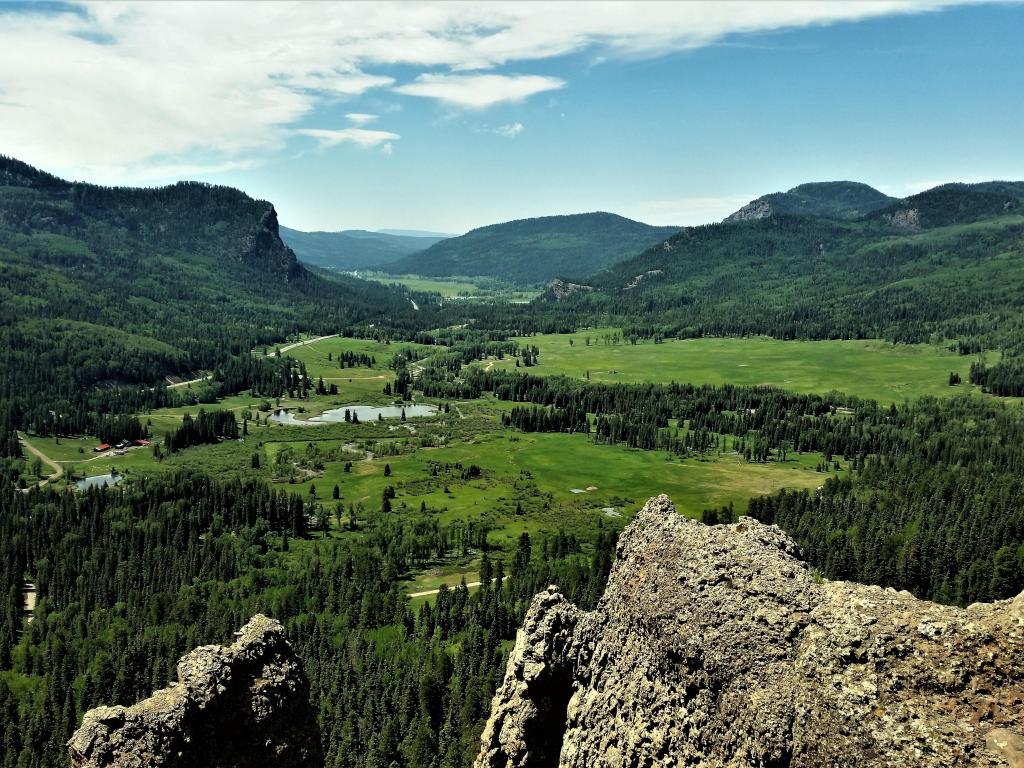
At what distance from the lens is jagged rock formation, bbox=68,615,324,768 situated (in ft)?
79.7

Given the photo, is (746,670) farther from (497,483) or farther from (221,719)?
(497,483)

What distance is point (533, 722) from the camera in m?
25.9

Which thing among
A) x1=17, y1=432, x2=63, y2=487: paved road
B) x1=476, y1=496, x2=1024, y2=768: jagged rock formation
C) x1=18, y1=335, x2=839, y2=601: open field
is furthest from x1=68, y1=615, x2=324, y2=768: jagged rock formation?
x1=17, y1=432, x2=63, y2=487: paved road

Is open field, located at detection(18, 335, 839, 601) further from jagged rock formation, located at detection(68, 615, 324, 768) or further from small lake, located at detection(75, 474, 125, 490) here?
jagged rock formation, located at detection(68, 615, 324, 768)

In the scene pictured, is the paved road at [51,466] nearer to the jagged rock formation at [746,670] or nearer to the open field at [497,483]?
the open field at [497,483]

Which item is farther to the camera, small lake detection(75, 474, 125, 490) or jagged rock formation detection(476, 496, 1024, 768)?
small lake detection(75, 474, 125, 490)

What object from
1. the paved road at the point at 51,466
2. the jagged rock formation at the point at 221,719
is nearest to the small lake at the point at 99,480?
the paved road at the point at 51,466

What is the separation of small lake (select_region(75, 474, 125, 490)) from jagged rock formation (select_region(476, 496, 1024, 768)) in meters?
174

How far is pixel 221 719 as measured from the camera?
86.7 feet

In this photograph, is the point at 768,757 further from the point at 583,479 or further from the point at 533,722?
the point at 583,479

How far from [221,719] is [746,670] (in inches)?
782

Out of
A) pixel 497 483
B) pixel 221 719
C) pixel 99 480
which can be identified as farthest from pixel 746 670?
pixel 99 480

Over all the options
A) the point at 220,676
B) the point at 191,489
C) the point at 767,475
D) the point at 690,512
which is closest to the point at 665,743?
the point at 220,676

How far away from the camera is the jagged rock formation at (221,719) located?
2428cm
